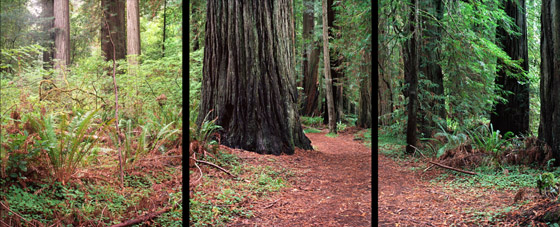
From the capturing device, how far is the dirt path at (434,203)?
115 inches

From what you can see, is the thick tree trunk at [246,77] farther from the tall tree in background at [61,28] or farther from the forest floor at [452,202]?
the tall tree in background at [61,28]

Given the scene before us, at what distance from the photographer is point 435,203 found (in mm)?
3432

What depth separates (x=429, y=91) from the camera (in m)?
7.06

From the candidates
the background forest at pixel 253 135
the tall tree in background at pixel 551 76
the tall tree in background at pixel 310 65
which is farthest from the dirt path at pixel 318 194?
the tall tree in background at pixel 310 65

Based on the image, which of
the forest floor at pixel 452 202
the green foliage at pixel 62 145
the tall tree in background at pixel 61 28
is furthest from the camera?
the tall tree in background at pixel 61 28

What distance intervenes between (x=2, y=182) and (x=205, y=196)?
1.46 meters

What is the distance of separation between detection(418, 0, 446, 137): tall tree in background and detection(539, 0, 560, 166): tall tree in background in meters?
2.11

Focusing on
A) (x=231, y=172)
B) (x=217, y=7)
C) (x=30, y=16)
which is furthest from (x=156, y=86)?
(x=30, y=16)

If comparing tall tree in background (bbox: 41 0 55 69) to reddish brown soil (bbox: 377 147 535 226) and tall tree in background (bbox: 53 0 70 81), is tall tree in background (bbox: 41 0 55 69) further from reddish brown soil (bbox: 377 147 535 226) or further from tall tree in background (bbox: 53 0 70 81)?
reddish brown soil (bbox: 377 147 535 226)

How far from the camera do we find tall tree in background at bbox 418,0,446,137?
6.70 meters

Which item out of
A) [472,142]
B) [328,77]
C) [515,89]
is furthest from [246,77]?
[328,77]

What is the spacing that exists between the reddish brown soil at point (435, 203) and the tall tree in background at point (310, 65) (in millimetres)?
10332

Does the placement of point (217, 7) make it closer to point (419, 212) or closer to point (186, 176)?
point (419, 212)

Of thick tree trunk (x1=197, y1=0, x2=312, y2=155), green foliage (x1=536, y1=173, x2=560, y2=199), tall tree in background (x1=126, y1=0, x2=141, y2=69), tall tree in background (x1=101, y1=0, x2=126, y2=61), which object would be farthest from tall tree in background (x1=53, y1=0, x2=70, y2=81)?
green foliage (x1=536, y1=173, x2=560, y2=199)
